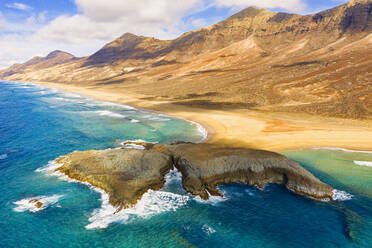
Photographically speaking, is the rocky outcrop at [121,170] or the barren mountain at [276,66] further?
the barren mountain at [276,66]

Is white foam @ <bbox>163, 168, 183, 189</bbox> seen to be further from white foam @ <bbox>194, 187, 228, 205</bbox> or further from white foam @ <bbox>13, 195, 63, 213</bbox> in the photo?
white foam @ <bbox>13, 195, 63, 213</bbox>

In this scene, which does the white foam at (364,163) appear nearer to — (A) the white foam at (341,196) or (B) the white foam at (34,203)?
(A) the white foam at (341,196)

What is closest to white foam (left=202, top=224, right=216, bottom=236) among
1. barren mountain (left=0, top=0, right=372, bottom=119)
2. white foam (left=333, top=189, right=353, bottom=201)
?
white foam (left=333, top=189, right=353, bottom=201)

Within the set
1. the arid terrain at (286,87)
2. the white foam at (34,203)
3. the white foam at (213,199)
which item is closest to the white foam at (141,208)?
the white foam at (213,199)

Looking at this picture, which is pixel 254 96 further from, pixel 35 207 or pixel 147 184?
pixel 35 207

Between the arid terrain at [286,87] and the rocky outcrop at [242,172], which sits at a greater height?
the arid terrain at [286,87]

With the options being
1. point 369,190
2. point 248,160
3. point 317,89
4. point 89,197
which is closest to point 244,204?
point 248,160
